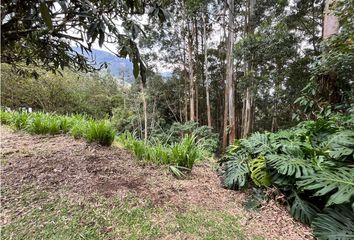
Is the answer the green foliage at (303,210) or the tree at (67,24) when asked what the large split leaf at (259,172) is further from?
the tree at (67,24)

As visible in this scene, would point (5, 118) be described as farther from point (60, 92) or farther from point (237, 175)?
point (60, 92)

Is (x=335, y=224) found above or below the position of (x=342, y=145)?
below

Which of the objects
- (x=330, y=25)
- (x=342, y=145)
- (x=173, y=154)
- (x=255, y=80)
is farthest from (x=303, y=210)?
(x=255, y=80)

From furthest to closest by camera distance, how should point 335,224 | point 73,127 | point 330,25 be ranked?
point 73,127, point 330,25, point 335,224

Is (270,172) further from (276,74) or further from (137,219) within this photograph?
(276,74)

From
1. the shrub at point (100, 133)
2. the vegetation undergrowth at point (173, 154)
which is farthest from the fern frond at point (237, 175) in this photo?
the shrub at point (100, 133)

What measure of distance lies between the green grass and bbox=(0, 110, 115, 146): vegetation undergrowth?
136 cm

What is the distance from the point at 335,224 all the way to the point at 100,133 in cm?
287

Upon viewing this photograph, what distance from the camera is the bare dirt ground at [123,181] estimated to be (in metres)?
2.09

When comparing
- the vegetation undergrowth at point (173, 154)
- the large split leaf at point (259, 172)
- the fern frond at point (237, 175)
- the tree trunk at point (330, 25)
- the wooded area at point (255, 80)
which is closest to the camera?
the wooded area at point (255, 80)

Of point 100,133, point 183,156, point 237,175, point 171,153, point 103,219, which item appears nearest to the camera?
point 103,219

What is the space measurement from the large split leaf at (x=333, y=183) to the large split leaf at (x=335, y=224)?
14 cm

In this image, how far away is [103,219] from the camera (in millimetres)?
1845

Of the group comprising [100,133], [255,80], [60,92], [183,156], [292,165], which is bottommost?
[183,156]
